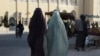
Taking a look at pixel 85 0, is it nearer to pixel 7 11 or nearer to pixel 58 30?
pixel 7 11

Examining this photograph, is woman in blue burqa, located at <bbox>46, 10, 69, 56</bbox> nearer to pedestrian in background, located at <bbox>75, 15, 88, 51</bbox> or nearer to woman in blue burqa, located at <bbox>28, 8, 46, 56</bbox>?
woman in blue burqa, located at <bbox>28, 8, 46, 56</bbox>

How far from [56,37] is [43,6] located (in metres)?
64.5

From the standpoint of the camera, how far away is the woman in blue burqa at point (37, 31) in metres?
8.05

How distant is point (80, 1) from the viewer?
80562 millimetres

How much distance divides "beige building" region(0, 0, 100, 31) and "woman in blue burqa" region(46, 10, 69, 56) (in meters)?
54.7

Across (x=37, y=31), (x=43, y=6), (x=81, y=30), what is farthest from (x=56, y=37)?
(x=43, y=6)

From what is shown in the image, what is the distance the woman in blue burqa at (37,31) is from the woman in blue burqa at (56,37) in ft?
0.56

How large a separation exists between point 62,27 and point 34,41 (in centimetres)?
69

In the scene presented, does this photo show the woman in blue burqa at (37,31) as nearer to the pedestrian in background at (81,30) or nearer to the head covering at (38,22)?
the head covering at (38,22)

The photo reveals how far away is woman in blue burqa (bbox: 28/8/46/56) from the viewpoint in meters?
8.05

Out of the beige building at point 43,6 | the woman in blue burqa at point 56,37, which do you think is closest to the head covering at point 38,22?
the woman in blue burqa at point 56,37

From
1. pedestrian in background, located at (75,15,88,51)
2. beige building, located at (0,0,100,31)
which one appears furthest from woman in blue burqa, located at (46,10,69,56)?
beige building, located at (0,0,100,31)

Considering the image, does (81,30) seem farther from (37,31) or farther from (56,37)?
(56,37)

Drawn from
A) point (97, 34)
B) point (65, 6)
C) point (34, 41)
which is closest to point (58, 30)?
point (34, 41)
